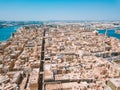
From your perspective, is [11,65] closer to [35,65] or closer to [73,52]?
[35,65]

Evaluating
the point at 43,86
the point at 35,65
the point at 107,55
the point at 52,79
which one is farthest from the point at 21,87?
the point at 107,55

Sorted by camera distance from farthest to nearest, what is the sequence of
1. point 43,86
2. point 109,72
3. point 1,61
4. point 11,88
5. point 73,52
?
1. point 73,52
2. point 1,61
3. point 109,72
4. point 43,86
5. point 11,88

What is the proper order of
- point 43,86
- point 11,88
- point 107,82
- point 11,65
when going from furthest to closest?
1. point 11,65
2. point 107,82
3. point 43,86
4. point 11,88

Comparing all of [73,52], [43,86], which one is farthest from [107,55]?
[43,86]

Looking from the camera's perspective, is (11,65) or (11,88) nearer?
(11,88)

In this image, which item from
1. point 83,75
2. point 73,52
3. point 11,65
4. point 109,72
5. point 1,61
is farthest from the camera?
point 73,52

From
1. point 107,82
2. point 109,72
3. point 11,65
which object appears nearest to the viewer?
point 107,82

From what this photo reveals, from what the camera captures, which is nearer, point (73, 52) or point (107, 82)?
point (107, 82)

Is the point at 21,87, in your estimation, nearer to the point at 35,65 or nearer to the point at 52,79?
the point at 52,79

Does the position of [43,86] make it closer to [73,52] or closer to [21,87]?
[21,87]
